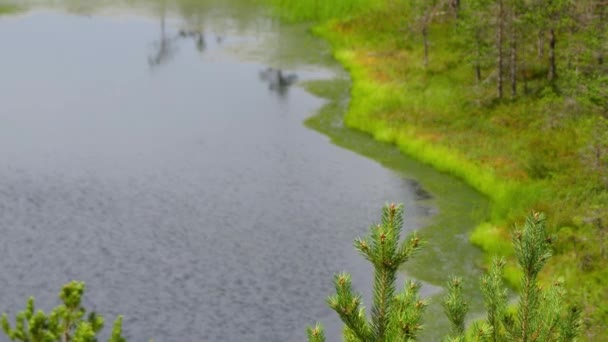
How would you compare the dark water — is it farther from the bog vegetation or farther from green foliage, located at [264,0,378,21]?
green foliage, located at [264,0,378,21]

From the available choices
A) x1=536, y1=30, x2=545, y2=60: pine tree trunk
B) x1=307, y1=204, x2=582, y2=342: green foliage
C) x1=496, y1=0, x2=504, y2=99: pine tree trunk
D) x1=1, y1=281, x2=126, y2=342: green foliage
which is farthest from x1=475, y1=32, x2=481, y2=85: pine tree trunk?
x1=307, y1=204, x2=582, y2=342: green foliage

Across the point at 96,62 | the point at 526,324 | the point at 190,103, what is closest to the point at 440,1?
the point at 190,103

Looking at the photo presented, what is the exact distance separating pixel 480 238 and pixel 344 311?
27.2 meters

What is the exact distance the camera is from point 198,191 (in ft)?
137

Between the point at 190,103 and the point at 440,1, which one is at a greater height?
the point at 440,1

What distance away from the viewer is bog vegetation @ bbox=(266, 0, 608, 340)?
113 feet

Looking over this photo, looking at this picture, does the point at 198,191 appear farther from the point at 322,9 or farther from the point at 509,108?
the point at 322,9

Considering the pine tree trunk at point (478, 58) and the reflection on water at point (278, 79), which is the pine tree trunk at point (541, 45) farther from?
the reflection on water at point (278, 79)

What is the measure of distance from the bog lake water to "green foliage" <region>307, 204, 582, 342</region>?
741 inches

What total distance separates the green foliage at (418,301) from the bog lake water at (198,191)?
18809 mm

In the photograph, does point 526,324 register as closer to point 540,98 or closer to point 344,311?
point 344,311

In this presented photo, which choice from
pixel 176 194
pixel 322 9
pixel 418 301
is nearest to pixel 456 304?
pixel 418 301

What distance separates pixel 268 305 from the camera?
31.3 m

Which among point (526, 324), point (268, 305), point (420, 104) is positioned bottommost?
point (268, 305)
